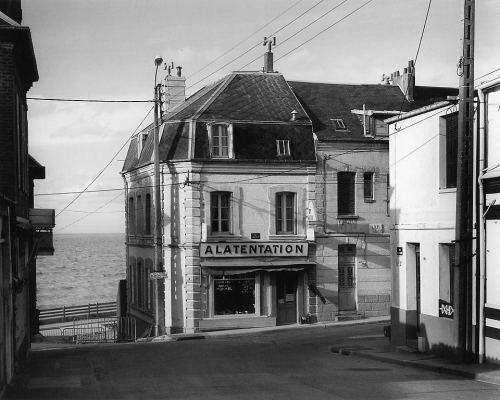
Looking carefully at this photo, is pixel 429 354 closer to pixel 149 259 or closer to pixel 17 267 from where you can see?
pixel 17 267

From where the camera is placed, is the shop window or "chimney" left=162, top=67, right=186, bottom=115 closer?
the shop window

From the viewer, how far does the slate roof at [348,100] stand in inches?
1441

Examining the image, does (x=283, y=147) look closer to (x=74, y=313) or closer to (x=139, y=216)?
(x=139, y=216)

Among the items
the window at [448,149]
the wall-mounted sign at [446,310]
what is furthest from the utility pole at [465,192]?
the window at [448,149]

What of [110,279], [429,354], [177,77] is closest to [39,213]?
[429,354]

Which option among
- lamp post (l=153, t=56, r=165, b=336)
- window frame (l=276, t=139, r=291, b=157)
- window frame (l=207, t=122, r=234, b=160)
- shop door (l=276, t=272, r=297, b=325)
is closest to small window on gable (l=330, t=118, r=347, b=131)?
window frame (l=276, t=139, r=291, b=157)

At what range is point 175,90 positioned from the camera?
42281 millimetres

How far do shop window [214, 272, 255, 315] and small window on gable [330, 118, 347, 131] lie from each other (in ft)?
25.1

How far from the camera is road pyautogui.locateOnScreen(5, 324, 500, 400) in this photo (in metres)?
15.8

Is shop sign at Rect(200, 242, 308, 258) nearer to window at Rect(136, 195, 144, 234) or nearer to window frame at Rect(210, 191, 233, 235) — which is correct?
window frame at Rect(210, 191, 233, 235)

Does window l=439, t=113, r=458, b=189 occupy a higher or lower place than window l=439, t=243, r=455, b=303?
higher

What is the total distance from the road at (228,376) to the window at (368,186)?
1014cm

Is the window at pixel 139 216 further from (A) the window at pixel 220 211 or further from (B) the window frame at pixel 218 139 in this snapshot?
(B) the window frame at pixel 218 139

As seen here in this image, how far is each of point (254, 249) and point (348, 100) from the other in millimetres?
9345
